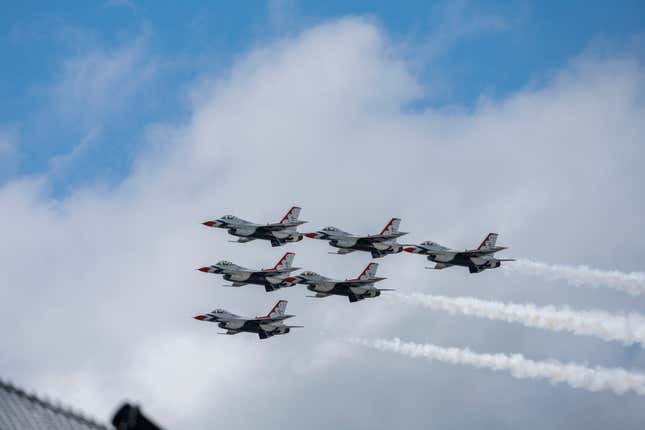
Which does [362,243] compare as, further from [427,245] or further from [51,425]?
[51,425]

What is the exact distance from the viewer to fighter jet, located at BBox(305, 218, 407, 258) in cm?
19262

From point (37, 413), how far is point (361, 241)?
125794mm

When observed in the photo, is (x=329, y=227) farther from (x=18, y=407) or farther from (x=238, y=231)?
(x=18, y=407)

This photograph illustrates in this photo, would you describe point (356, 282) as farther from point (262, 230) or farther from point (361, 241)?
point (262, 230)

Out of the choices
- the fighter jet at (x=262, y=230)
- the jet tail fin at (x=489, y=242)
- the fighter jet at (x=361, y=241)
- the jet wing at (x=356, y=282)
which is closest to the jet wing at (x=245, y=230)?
the fighter jet at (x=262, y=230)

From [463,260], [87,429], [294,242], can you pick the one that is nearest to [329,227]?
[294,242]

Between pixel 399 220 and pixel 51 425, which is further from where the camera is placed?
pixel 399 220

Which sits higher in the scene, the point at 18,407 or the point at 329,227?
the point at 329,227

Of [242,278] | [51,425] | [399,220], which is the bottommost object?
[51,425]

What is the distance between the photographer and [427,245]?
634 ft

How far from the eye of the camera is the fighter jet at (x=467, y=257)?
627 ft

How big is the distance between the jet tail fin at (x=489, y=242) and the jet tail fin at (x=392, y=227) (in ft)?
43.0

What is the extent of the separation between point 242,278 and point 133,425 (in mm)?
131341

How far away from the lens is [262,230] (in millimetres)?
195125
